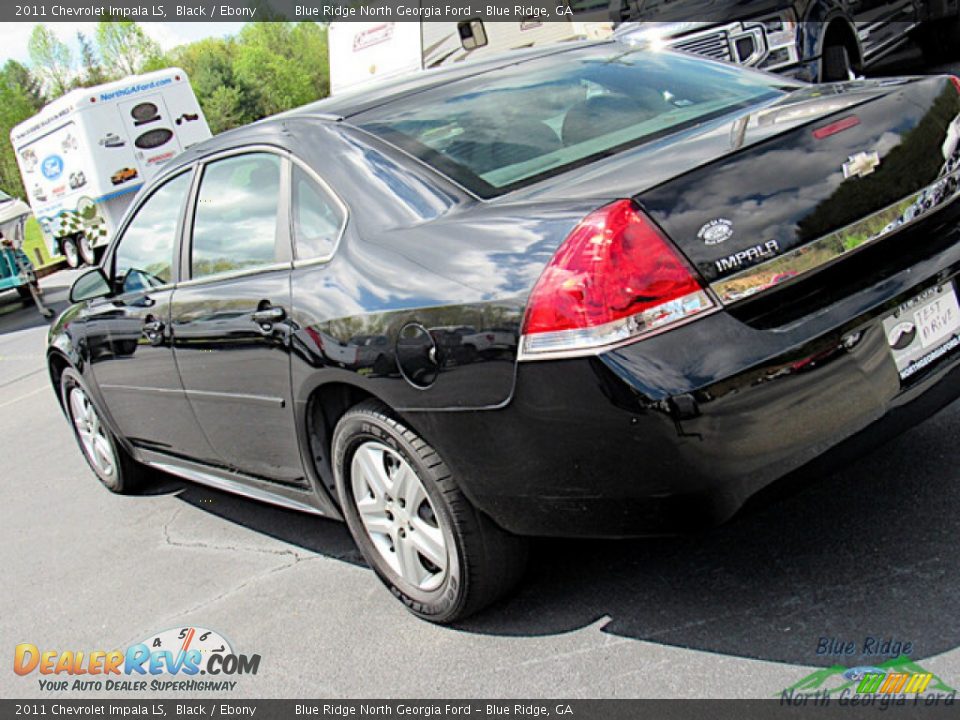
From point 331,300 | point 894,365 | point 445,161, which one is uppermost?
point 445,161

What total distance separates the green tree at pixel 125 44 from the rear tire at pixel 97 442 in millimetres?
83303

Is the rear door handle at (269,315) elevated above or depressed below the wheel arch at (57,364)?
above

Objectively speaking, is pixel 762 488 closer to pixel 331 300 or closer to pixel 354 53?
pixel 331 300

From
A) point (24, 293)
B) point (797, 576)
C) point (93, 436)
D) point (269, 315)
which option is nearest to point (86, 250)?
point (24, 293)

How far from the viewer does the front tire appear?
308cm

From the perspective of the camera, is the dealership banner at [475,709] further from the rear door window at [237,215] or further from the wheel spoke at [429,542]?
the rear door window at [237,215]

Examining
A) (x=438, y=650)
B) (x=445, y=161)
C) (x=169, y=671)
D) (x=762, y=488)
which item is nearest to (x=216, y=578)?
(x=169, y=671)

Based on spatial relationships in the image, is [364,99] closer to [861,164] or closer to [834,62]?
[861,164]

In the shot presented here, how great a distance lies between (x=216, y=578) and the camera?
13.9 ft

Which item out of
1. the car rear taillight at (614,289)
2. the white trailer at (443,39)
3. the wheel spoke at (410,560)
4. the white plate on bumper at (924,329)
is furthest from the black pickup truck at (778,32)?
the car rear taillight at (614,289)

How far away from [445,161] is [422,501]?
3.40ft

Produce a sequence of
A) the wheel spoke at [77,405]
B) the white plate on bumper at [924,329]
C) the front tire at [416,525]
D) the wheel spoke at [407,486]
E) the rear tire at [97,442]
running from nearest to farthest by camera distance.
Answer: the white plate on bumper at [924,329] → the front tire at [416,525] → the wheel spoke at [407,486] → the rear tire at [97,442] → the wheel spoke at [77,405]

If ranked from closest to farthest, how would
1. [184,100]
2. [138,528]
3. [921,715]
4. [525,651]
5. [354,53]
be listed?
[921,715] → [525,651] → [138,528] → [354,53] → [184,100]

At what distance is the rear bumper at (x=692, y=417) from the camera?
2.56 meters
